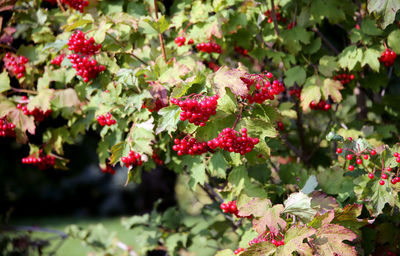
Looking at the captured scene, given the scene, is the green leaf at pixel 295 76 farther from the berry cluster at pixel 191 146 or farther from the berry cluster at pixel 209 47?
the berry cluster at pixel 191 146

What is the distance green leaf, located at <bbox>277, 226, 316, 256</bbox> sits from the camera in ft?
7.40

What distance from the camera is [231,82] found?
7.91ft

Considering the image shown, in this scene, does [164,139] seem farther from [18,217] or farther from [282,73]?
[18,217]

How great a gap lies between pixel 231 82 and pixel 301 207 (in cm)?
89

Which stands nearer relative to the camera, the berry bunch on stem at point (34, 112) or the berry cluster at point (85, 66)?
the berry cluster at point (85, 66)

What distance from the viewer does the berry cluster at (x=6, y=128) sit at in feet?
10.9

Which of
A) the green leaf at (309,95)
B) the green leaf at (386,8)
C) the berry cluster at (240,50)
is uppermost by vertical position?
the green leaf at (386,8)

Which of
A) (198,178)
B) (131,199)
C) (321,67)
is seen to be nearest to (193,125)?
(198,178)

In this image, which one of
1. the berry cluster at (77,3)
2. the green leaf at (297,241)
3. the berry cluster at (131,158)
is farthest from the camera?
the berry cluster at (77,3)

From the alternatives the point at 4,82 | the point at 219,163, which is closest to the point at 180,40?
the point at 219,163

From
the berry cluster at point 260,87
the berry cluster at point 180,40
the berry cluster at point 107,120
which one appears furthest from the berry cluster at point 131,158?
the berry cluster at point 180,40

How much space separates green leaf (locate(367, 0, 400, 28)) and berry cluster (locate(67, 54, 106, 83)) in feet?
6.68

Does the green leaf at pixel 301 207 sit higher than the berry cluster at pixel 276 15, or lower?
lower

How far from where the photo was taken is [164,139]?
3.41 m
